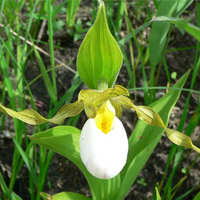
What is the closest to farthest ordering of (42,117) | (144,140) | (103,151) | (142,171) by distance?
(103,151)
(42,117)
(144,140)
(142,171)

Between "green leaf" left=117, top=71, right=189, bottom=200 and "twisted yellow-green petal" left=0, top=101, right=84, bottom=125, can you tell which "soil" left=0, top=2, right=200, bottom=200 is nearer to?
"green leaf" left=117, top=71, right=189, bottom=200

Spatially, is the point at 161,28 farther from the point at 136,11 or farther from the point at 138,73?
the point at 136,11

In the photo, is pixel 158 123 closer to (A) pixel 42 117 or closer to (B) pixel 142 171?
(A) pixel 42 117

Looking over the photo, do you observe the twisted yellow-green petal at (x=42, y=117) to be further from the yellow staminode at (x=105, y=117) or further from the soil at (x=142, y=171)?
the soil at (x=142, y=171)

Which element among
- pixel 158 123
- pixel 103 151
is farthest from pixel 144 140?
pixel 103 151

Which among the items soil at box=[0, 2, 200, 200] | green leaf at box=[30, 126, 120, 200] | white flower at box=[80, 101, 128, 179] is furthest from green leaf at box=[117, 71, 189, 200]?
soil at box=[0, 2, 200, 200]
